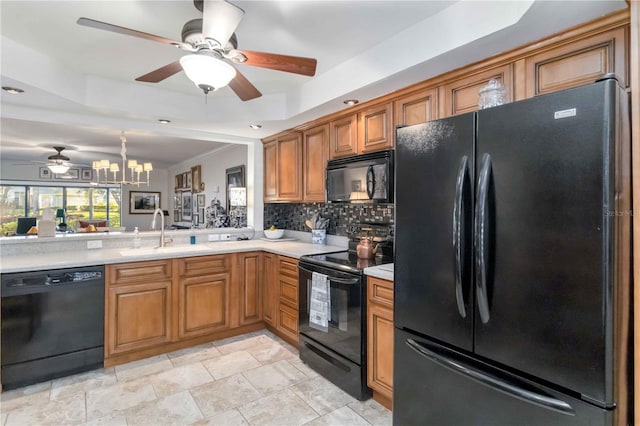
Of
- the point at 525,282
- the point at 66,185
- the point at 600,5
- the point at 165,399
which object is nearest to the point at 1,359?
the point at 165,399

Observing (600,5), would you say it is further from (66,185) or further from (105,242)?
(66,185)

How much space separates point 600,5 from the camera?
1.46 meters

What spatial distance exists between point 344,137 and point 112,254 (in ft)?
7.44

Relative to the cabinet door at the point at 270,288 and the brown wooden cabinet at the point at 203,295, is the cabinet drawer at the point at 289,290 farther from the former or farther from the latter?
A: the brown wooden cabinet at the point at 203,295

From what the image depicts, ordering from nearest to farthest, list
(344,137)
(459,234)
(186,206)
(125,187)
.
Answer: (459,234)
(344,137)
(186,206)
(125,187)

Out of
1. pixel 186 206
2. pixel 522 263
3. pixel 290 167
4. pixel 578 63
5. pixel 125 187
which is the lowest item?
pixel 522 263

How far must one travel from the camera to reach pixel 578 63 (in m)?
1.64

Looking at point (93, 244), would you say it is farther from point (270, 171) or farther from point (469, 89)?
point (469, 89)

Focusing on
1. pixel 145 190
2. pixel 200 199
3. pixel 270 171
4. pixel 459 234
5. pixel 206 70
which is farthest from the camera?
pixel 145 190

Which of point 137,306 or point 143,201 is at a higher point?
point 143,201

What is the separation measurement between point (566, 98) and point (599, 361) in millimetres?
893

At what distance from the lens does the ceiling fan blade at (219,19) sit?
1.51 metres

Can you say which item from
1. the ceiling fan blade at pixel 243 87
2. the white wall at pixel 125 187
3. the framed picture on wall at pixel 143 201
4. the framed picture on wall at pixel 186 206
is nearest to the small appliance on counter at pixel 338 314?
the ceiling fan blade at pixel 243 87

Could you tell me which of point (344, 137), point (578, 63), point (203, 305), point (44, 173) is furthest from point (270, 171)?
point (44, 173)
